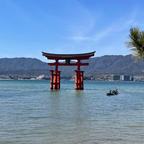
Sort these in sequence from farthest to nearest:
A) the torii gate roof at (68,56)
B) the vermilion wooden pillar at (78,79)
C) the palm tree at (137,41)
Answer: the vermilion wooden pillar at (78,79), the torii gate roof at (68,56), the palm tree at (137,41)

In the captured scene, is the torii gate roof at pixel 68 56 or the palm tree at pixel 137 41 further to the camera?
the torii gate roof at pixel 68 56

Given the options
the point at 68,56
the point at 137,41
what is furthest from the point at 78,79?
the point at 137,41

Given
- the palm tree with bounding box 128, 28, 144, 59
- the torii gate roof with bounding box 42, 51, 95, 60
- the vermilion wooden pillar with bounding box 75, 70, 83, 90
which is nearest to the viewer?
the palm tree with bounding box 128, 28, 144, 59

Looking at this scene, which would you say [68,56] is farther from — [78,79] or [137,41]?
[137,41]

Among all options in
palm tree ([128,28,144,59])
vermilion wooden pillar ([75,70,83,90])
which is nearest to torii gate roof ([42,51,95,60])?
vermilion wooden pillar ([75,70,83,90])

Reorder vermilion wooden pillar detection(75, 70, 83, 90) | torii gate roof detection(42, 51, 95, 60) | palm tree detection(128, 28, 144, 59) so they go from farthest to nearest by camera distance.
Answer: vermilion wooden pillar detection(75, 70, 83, 90) → torii gate roof detection(42, 51, 95, 60) → palm tree detection(128, 28, 144, 59)

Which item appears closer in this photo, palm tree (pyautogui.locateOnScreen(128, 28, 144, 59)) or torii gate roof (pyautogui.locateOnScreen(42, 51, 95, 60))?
palm tree (pyautogui.locateOnScreen(128, 28, 144, 59))

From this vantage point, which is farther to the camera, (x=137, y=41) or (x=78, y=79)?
(x=78, y=79)

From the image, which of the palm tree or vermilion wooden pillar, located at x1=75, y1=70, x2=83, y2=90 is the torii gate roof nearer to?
vermilion wooden pillar, located at x1=75, y1=70, x2=83, y2=90

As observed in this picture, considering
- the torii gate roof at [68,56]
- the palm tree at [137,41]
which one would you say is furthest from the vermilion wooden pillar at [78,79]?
the palm tree at [137,41]

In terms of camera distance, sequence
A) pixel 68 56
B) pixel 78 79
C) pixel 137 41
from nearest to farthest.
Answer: pixel 137 41 < pixel 68 56 < pixel 78 79

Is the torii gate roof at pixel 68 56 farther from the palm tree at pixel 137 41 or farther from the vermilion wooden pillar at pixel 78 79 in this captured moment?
the palm tree at pixel 137 41

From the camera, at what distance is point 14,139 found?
9289 millimetres

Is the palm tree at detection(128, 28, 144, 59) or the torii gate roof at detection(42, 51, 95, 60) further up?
the torii gate roof at detection(42, 51, 95, 60)
